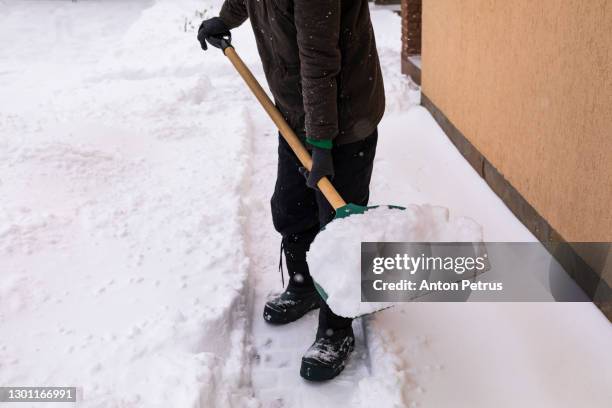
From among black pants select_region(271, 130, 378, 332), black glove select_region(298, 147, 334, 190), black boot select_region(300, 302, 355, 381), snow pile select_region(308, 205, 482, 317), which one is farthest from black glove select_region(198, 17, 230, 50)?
black boot select_region(300, 302, 355, 381)

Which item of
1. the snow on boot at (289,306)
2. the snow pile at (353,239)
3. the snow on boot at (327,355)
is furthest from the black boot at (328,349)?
the snow pile at (353,239)

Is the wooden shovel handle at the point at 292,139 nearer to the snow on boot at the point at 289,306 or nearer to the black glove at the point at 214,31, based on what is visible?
the black glove at the point at 214,31

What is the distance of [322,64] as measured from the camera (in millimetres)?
1928

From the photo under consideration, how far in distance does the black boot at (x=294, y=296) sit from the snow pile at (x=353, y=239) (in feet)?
1.98

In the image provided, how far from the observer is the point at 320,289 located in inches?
85.6

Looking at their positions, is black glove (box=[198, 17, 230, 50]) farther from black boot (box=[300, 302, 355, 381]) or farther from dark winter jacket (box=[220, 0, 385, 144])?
black boot (box=[300, 302, 355, 381])

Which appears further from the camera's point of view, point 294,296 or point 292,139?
point 294,296

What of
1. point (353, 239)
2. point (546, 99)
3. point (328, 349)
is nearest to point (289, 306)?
point (328, 349)

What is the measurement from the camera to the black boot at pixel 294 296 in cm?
273

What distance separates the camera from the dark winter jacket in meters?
1.89

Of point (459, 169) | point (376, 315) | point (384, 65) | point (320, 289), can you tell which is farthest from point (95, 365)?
point (384, 65)

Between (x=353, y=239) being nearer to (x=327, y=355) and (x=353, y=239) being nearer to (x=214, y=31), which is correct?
(x=327, y=355)

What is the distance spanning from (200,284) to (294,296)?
495 mm

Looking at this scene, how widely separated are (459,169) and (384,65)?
2.85 m
